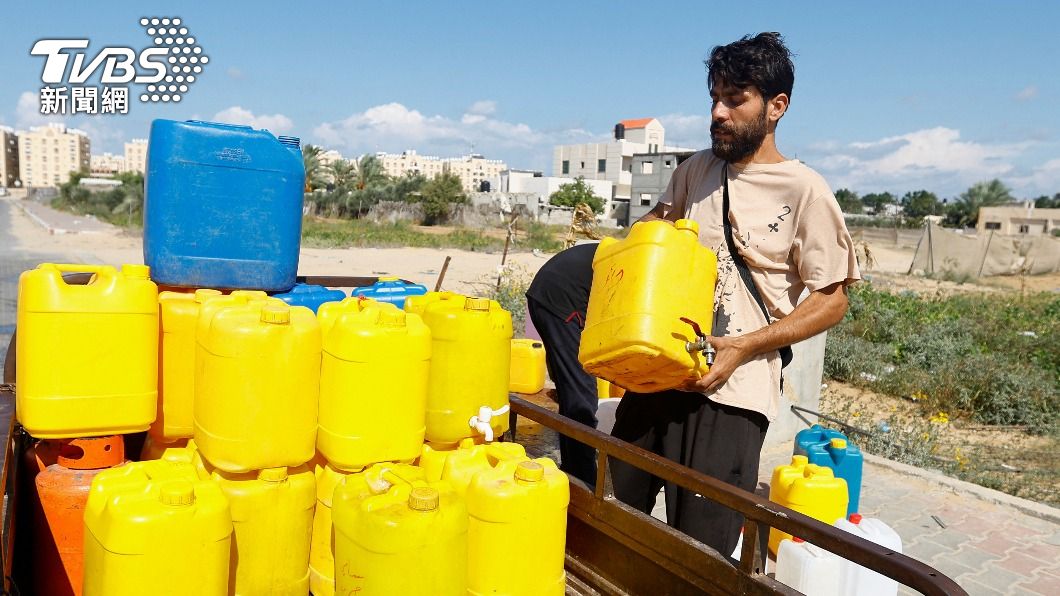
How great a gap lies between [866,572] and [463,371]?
6.52ft

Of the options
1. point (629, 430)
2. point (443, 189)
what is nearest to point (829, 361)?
point (629, 430)

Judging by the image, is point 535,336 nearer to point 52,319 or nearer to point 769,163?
point 769,163

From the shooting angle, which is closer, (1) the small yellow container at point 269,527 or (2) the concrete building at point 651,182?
(1) the small yellow container at point 269,527

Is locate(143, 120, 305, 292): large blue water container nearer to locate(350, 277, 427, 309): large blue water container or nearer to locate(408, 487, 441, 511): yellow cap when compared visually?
locate(350, 277, 427, 309): large blue water container

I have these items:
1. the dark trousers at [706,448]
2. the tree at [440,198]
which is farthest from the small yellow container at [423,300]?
the tree at [440,198]

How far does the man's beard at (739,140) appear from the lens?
7.85 feet

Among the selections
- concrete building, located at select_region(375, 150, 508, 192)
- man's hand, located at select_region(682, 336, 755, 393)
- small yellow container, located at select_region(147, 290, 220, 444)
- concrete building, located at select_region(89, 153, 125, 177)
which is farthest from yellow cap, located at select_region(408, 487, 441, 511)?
concrete building, located at select_region(89, 153, 125, 177)

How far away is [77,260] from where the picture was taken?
60.7 feet

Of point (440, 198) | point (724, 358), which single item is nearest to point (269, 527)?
point (724, 358)

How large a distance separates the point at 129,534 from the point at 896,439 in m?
6.42

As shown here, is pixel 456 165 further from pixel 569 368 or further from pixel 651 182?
pixel 569 368

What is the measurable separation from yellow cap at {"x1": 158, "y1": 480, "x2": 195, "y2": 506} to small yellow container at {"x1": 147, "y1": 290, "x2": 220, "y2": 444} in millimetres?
562

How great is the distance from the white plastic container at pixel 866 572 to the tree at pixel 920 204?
72.1m

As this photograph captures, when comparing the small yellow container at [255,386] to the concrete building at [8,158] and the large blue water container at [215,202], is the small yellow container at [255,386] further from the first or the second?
the concrete building at [8,158]
